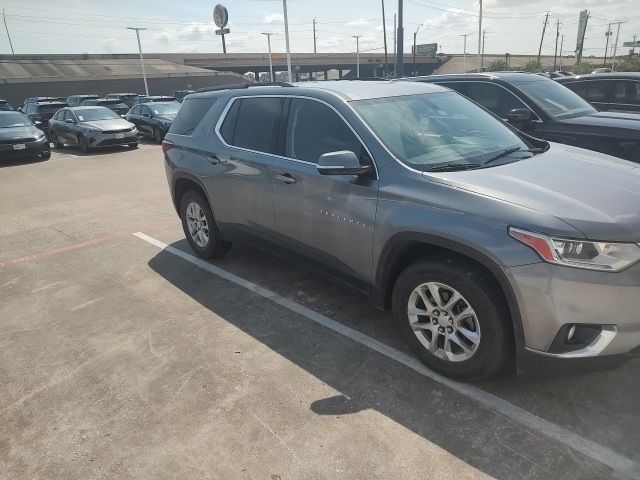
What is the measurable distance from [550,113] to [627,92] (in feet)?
9.97

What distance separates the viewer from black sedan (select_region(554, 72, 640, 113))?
772 cm

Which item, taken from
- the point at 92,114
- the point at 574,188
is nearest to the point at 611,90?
the point at 574,188

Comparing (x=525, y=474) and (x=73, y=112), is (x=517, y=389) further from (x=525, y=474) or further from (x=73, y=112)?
(x=73, y=112)

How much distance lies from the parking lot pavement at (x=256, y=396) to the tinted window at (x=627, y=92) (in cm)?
656

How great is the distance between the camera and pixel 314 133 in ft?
12.0

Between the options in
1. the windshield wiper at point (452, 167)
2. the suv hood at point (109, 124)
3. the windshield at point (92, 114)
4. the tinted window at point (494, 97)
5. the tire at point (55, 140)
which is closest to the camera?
the windshield wiper at point (452, 167)

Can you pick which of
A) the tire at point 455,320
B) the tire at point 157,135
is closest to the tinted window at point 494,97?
the tire at point 455,320

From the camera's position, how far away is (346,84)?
404 centimetres

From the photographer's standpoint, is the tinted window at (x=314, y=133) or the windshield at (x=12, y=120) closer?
the tinted window at (x=314, y=133)

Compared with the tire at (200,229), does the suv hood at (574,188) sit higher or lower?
higher

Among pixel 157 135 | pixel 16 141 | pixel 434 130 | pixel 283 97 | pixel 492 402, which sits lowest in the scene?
pixel 492 402

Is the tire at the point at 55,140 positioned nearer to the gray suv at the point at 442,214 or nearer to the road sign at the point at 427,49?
the gray suv at the point at 442,214

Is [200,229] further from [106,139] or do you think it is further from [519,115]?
[106,139]

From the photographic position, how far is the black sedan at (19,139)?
1302cm
